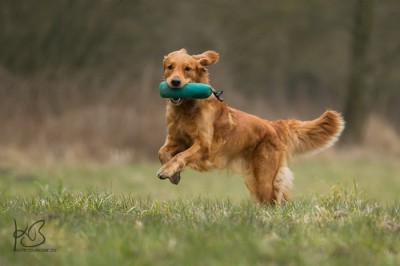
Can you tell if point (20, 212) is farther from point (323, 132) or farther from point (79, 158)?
point (79, 158)

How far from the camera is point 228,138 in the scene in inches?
261

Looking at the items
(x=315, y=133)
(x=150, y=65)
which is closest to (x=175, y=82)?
(x=315, y=133)

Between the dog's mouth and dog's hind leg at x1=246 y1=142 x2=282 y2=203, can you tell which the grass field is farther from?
the dog's mouth

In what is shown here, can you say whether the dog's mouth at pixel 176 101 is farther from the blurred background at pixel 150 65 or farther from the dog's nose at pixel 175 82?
the blurred background at pixel 150 65

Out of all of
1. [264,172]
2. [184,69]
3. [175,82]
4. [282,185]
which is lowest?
[282,185]

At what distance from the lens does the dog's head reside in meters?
6.05

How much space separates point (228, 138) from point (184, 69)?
83cm

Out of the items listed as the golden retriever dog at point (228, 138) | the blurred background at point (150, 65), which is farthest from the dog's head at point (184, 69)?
the blurred background at point (150, 65)

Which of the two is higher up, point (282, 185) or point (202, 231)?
point (282, 185)

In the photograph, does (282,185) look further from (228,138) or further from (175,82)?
(175,82)

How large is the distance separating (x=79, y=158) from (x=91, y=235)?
444 inches

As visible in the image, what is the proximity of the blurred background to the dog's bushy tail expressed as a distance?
8.36 m

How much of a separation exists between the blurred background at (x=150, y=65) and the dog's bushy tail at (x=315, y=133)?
329 inches

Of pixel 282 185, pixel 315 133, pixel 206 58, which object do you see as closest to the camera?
pixel 206 58
